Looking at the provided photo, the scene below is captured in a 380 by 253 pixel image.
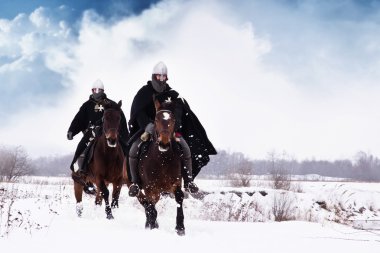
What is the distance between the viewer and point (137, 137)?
26.0ft

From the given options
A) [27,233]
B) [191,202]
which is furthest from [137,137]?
[191,202]

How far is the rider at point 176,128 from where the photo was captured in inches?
291

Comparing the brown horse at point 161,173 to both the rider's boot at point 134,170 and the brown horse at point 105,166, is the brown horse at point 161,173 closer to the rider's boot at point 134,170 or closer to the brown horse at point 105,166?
the rider's boot at point 134,170

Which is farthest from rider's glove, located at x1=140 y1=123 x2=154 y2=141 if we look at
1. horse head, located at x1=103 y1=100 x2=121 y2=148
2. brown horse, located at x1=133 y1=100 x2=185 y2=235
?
horse head, located at x1=103 y1=100 x2=121 y2=148

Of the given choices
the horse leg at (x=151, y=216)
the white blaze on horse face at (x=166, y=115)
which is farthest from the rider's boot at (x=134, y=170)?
the white blaze on horse face at (x=166, y=115)

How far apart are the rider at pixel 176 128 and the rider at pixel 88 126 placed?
84.2 inches

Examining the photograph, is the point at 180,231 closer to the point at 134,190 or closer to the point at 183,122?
the point at 134,190

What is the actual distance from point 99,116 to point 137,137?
11.1ft

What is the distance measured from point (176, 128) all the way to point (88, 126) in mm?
4478

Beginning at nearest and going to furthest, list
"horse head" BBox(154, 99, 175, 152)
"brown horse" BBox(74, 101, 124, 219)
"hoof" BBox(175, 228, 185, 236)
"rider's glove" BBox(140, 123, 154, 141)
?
"horse head" BBox(154, 99, 175, 152), "hoof" BBox(175, 228, 185, 236), "rider's glove" BBox(140, 123, 154, 141), "brown horse" BBox(74, 101, 124, 219)

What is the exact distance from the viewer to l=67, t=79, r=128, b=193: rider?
10.4 meters

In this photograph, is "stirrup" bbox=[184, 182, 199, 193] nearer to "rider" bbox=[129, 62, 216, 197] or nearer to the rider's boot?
"rider" bbox=[129, 62, 216, 197]

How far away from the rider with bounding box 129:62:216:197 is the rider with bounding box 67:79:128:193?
2.14m

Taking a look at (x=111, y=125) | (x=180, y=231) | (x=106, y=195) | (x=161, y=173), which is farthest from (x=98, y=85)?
(x=180, y=231)
